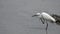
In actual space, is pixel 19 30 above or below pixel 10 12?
below

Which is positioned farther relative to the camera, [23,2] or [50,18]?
[23,2]

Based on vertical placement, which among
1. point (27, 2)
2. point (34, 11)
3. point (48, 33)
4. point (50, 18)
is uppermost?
point (27, 2)

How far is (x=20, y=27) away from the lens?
2.89 meters

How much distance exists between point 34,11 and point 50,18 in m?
0.95

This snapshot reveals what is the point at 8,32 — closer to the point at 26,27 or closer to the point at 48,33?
the point at 26,27

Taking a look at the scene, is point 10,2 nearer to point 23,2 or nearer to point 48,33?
point 23,2

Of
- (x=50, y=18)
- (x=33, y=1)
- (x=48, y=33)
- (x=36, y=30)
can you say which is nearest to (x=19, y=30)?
(x=36, y=30)

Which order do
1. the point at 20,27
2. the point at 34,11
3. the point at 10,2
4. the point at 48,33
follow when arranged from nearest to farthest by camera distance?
the point at 48,33, the point at 20,27, the point at 34,11, the point at 10,2

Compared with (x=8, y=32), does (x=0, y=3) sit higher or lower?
higher

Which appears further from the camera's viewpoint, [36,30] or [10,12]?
[10,12]

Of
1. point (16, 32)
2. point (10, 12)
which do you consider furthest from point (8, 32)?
point (10, 12)

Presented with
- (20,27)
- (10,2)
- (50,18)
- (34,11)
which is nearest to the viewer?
(50,18)

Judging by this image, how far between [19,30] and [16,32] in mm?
83

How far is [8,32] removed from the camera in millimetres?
2760
